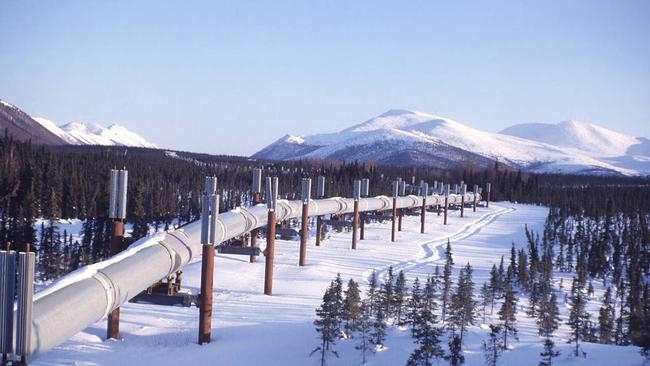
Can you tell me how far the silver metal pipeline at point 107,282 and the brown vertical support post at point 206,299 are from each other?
16.5 inches

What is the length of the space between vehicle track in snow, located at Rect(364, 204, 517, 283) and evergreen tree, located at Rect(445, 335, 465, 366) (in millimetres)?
9167

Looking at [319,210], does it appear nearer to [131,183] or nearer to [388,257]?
[388,257]

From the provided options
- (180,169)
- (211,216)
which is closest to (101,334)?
(211,216)

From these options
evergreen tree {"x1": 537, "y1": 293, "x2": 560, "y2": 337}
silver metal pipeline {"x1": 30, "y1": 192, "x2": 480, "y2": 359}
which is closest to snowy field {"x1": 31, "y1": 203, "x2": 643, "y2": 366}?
evergreen tree {"x1": 537, "y1": 293, "x2": 560, "y2": 337}

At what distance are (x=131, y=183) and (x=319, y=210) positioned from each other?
186 feet

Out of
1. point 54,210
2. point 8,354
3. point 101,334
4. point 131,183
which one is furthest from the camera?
point 131,183

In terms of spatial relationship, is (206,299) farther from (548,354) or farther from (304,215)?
(304,215)

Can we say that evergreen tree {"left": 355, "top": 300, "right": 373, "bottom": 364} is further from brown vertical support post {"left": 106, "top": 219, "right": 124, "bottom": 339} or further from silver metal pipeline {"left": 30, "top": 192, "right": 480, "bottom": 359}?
brown vertical support post {"left": 106, "top": 219, "right": 124, "bottom": 339}

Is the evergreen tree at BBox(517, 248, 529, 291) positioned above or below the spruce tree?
below

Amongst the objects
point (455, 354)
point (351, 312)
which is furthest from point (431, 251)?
point (455, 354)

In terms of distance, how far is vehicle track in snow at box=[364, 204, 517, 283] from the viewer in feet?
82.8

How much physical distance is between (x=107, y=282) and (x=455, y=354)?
679 centimetres

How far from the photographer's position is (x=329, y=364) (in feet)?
40.9

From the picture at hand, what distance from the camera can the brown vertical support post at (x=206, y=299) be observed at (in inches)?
515
